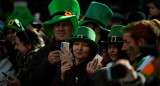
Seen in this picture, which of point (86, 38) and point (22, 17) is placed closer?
point (86, 38)

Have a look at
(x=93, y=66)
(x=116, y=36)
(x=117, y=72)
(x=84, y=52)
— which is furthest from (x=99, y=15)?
(x=117, y=72)

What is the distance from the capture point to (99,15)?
18.1 ft

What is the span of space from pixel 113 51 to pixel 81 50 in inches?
20.1

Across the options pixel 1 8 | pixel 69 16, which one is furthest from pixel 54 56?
pixel 1 8

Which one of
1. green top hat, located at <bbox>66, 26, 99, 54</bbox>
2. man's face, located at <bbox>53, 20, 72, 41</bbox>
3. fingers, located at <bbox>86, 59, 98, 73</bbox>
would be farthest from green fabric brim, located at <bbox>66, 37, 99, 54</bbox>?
man's face, located at <bbox>53, 20, 72, 41</bbox>

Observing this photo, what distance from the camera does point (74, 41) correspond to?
14.9 ft

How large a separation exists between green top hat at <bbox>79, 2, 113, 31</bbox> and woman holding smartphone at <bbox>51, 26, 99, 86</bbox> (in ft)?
2.87

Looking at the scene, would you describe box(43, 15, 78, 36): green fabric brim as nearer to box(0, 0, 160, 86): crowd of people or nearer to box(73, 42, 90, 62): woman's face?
box(0, 0, 160, 86): crowd of people

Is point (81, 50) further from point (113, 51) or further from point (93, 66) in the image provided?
point (113, 51)

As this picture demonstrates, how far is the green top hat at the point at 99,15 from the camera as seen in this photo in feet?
18.1

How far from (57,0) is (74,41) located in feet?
4.15

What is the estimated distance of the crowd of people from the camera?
3014mm

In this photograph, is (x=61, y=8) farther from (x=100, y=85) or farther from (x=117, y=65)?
(x=117, y=65)

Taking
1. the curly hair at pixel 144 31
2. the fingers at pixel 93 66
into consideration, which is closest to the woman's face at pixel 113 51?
the fingers at pixel 93 66
